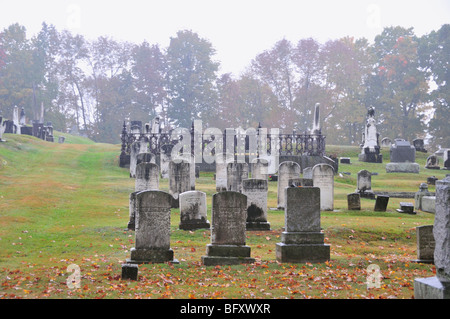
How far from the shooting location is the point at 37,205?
17641 millimetres

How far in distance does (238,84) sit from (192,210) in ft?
161

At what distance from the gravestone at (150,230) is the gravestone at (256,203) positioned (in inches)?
171

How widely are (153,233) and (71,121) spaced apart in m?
64.7

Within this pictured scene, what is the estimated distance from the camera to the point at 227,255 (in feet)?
33.9

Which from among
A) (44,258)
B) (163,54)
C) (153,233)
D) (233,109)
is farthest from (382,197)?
(163,54)

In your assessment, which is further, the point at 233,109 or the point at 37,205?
the point at 233,109

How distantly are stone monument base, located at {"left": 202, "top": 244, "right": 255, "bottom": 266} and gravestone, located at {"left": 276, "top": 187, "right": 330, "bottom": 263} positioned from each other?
0.74 metres

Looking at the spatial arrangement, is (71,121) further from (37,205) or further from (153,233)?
(153,233)

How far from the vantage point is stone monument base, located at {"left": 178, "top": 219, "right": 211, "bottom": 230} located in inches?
559

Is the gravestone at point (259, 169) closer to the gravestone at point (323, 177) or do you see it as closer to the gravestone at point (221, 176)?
the gravestone at point (221, 176)

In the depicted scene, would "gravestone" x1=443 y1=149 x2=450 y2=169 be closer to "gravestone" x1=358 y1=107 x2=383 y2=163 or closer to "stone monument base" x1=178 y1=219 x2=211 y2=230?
"gravestone" x1=358 y1=107 x2=383 y2=163

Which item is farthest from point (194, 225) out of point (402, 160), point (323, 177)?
point (402, 160)

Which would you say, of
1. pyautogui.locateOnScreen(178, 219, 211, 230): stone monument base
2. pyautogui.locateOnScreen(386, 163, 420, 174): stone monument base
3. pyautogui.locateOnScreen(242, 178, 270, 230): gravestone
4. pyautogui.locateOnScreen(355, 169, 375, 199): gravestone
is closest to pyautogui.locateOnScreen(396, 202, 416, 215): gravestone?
pyautogui.locateOnScreen(355, 169, 375, 199): gravestone

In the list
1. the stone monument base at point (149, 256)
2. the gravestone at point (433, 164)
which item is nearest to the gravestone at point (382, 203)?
the stone monument base at point (149, 256)
